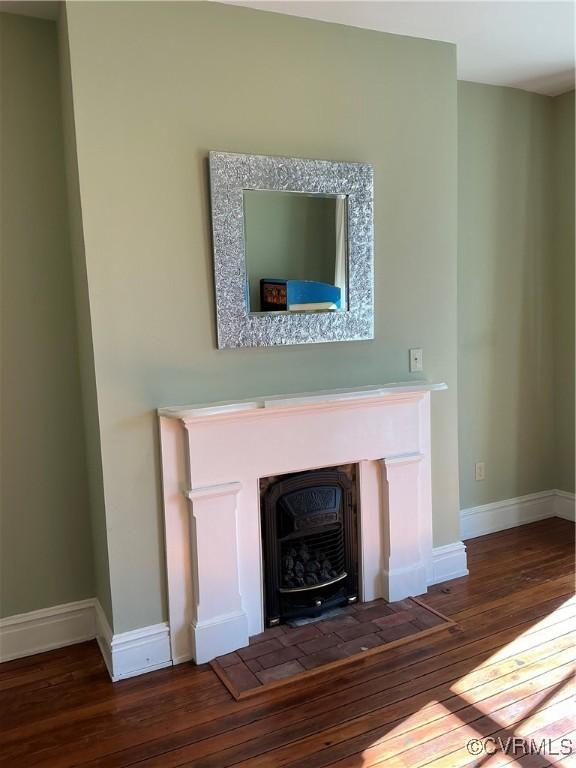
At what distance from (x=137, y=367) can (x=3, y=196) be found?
2.82 ft

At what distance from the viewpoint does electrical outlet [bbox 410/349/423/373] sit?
299 cm

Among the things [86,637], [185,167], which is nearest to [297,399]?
[185,167]

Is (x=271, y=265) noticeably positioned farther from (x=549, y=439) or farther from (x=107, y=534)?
(x=549, y=439)

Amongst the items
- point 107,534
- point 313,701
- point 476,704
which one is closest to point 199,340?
point 107,534

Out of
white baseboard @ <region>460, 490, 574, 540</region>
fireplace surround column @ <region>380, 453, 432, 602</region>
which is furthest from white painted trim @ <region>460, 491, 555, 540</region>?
fireplace surround column @ <region>380, 453, 432, 602</region>

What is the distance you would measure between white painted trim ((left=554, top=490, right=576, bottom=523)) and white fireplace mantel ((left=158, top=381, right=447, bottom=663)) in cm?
145

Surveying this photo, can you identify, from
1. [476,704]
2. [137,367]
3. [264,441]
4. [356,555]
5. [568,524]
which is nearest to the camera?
[476,704]

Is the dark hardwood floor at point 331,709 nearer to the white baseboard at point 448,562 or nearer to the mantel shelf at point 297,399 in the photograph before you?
the white baseboard at point 448,562

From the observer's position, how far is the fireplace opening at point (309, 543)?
2672 millimetres

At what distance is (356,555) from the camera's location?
2875 millimetres

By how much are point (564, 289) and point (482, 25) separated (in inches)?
65.3

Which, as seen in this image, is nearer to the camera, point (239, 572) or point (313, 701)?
point (313, 701)

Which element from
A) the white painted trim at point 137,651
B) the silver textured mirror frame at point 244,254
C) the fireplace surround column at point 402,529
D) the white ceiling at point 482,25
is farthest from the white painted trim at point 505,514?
the white ceiling at point 482,25

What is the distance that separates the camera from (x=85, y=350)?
246cm
